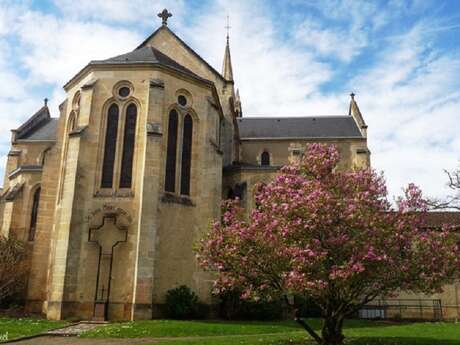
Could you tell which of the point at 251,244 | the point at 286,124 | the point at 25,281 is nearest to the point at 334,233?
the point at 251,244

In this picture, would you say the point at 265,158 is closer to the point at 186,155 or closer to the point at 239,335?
the point at 186,155

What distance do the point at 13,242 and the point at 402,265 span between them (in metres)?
21.8

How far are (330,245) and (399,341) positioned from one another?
5.07m

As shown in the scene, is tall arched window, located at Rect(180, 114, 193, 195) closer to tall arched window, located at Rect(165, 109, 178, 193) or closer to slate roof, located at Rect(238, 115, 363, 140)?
tall arched window, located at Rect(165, 109, 178, 193)

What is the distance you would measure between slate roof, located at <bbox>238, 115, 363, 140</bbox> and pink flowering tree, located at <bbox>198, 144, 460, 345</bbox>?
27.1m

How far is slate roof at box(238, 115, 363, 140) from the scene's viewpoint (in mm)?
40684

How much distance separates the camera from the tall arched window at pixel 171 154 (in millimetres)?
23938

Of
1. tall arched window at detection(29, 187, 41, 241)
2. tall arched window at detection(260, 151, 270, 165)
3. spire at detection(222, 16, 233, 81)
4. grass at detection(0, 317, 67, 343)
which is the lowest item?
grass at detection(0, 317, 67, 343)

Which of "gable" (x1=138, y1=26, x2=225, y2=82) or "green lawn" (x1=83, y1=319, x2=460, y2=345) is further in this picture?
"gable" (x1=138, y1=26, x2=225, y2=82)

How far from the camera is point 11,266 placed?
2380 cm

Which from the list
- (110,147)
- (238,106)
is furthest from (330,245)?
(238,106)

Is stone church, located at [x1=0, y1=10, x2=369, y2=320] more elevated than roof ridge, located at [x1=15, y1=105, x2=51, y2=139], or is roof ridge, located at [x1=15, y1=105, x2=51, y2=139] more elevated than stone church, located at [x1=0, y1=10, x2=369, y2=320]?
roof ridge, located at [x1=15, y1=105, x2=51, y2=139]

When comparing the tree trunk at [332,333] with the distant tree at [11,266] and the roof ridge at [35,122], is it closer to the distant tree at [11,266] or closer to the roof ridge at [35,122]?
the distant tree at [11,266]

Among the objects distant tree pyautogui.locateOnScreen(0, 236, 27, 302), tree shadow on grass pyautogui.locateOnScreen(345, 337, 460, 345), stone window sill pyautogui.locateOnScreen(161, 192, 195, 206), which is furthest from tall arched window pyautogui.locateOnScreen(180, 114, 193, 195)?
tree shadow on grass pyautogui.locateOnScreen(345, 337, 460, 345)
